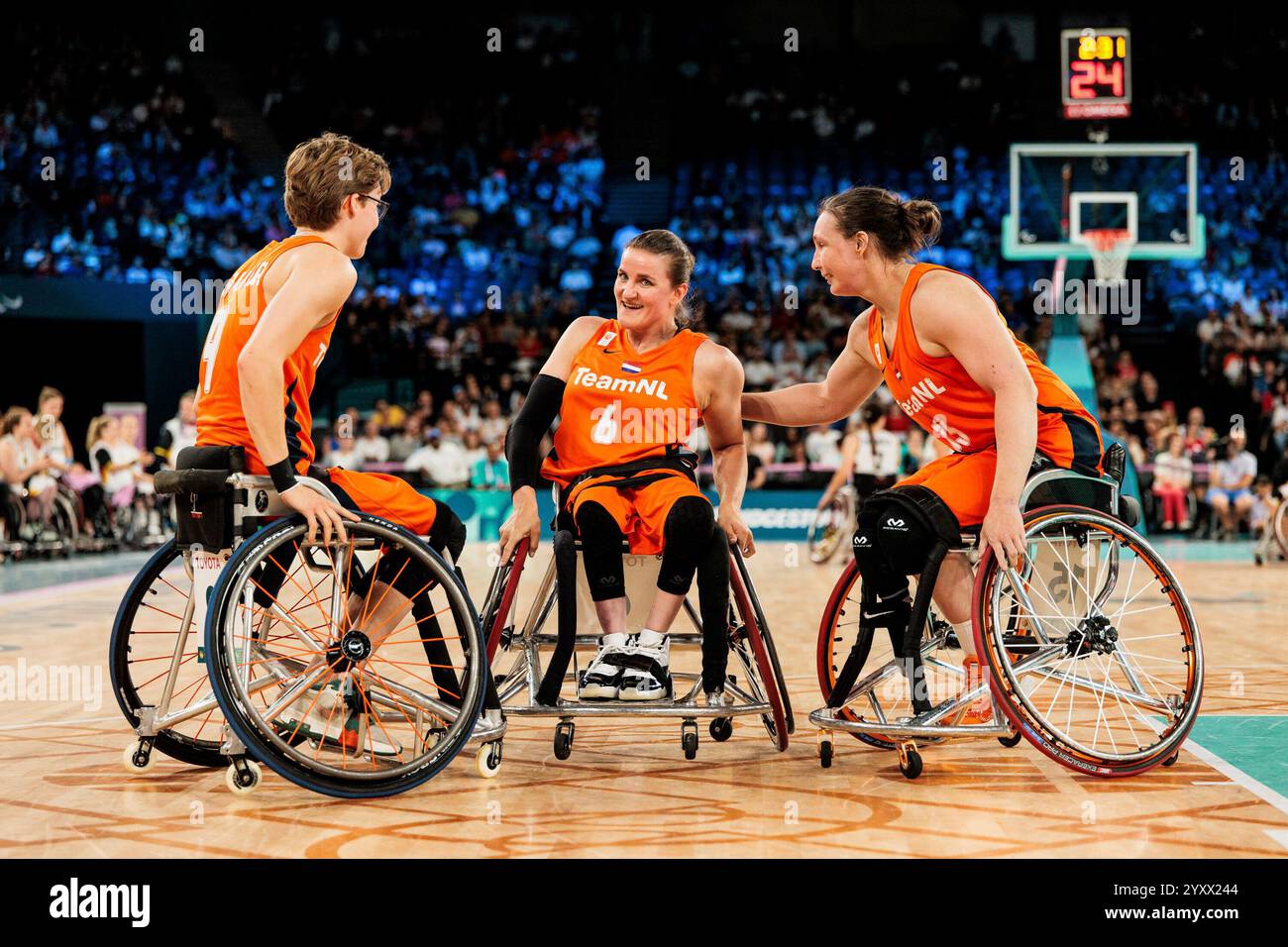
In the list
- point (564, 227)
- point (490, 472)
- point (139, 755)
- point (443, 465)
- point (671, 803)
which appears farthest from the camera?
point (564, 227)

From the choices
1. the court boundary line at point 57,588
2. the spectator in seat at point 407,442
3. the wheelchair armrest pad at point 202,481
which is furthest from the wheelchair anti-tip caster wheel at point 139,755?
the spectator in seat at point 407,442

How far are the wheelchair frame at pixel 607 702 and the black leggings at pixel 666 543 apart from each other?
53 mm

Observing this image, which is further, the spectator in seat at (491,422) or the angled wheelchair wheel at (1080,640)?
the spectator in seat at (491,422)

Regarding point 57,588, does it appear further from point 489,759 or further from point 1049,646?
point 1049,646

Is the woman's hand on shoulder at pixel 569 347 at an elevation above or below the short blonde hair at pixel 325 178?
below

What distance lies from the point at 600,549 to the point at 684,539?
7.9 inches

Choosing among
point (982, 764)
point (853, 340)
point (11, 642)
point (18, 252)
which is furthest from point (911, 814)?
point (18, 252)

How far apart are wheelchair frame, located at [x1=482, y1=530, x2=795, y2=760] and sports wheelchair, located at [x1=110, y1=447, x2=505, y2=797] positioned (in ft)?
0.62

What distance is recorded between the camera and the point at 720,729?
11.6 feet

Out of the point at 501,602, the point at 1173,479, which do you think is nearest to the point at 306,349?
the point at 501,602

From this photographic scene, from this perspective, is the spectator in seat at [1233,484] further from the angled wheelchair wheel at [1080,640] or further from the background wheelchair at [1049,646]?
the angled wheelchair wheel at [1080,640]

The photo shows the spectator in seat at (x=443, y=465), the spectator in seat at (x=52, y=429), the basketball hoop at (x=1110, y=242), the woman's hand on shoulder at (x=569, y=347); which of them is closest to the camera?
the woman's hand on shoulder at (x=569, y=347)

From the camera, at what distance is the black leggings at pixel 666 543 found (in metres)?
3.13

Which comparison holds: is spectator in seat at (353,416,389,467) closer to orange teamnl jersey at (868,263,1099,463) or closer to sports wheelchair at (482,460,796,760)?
sports wheelchair at (482,460,796,760)
